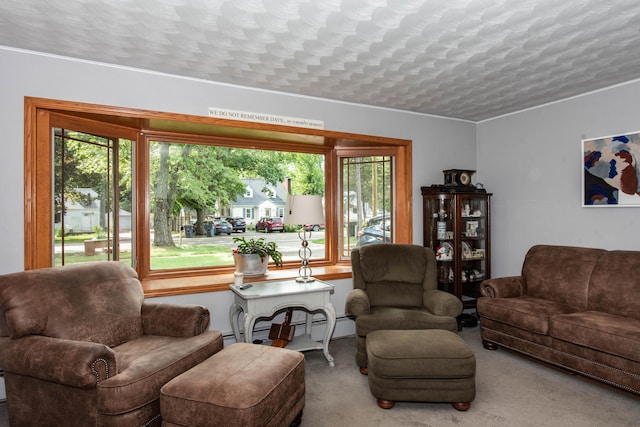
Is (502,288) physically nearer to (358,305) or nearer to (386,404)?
(358,305)

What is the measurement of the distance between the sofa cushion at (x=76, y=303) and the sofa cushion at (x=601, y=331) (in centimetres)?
323

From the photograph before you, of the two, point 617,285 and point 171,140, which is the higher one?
point 171,140

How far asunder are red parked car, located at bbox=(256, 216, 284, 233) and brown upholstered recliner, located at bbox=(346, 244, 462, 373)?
3.51 ft

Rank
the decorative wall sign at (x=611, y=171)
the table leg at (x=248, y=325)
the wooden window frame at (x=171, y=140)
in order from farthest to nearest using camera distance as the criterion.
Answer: the decorative wall sign at (x=611, y=171), the table leg at (x=248, y=325), the wooden window frame at (x=171, y=140)

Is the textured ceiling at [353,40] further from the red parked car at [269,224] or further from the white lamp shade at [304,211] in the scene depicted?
the red parked car at [269,224]

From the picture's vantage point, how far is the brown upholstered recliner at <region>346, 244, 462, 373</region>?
3.15 m

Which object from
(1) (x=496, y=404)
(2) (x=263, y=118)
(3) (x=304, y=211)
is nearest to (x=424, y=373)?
(1) (x=496, y=404)

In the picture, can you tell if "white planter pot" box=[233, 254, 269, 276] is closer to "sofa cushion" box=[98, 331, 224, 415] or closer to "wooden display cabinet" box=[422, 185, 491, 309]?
"sofa cushion" box=[98, 331, 224, 415]

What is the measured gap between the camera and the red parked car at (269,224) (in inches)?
169

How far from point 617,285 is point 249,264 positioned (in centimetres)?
325

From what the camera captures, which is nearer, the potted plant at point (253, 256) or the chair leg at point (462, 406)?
the chair leg at point (462, 406)

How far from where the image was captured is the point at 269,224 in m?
4.35

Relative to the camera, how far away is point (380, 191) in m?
4.55

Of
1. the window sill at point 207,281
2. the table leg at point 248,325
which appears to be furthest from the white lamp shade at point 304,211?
the table leg at point 248,325
